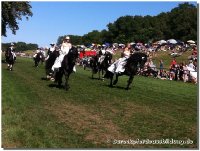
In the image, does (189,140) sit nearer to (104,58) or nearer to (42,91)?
(42,91)

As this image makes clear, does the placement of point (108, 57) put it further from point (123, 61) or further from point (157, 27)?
point (157, 27)

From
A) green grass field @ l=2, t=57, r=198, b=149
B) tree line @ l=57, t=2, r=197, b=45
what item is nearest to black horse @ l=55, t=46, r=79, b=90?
green grass field @ l=2, t=57, r=198, b=149

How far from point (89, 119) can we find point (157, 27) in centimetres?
12399

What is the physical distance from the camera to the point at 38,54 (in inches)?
1785

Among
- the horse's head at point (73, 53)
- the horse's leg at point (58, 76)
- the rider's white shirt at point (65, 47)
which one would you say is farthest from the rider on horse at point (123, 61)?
the rider's white shirt at point (65, 47)

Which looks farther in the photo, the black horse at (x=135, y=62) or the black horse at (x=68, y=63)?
the black horse at (x=135, y=62)

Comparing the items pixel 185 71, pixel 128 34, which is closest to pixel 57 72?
pixel 185 71

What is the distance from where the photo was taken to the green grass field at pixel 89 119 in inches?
400

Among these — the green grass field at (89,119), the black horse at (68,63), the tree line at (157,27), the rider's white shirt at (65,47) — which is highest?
the tree line at (157,27)

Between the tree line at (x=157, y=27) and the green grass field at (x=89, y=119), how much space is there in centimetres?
7533

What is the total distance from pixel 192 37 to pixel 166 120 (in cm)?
9889

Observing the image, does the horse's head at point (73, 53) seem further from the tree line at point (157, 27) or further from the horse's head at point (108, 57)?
the tree line at point (157, 27)

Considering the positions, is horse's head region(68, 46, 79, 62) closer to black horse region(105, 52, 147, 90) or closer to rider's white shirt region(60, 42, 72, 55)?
rider's white shirt region(60, 42, 72, 55)

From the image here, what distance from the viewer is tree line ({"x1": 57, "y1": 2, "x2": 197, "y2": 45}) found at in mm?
114137
